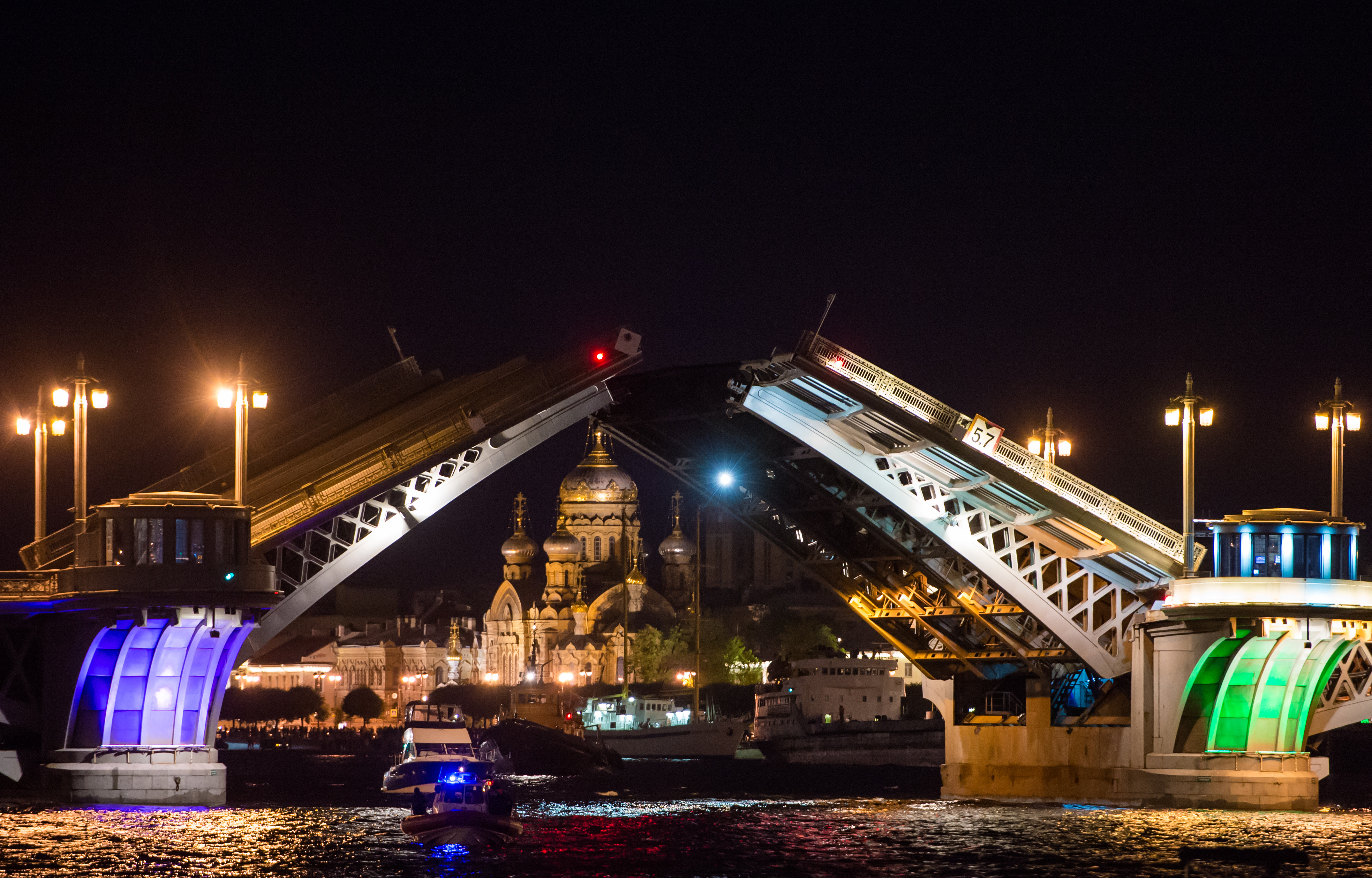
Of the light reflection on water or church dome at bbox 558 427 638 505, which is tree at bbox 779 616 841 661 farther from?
the light reflection on water

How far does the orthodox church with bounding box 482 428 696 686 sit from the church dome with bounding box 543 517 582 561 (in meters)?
0.08

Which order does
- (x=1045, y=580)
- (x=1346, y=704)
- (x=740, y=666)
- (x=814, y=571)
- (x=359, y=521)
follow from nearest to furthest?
(x=1346, y=704) < (x=359, y=521) < (x=1045, y=580) < (x=814, y=571) < (x=740, y=666)

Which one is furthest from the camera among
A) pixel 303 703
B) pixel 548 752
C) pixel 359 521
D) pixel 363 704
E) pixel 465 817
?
pixel 363 704

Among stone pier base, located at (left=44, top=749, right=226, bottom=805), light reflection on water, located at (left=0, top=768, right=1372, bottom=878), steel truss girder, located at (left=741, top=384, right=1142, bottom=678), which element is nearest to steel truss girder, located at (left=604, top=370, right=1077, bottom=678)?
steel truss girder, located at (left=741, top=384, right=1142, bottom=678)

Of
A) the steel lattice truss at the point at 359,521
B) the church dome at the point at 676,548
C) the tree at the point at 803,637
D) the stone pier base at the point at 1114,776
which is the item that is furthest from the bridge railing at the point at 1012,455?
the church dome at the point at 676,548

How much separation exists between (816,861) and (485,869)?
6.29 meters

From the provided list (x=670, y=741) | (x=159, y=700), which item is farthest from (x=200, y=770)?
(x=670, y=741)

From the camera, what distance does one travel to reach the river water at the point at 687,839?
36.7m

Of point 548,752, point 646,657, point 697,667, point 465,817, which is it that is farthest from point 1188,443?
point 646,657

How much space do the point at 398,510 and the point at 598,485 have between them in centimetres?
11708

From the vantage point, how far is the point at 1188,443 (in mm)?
46438

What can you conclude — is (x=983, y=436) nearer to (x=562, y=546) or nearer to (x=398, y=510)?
(x=398, y=510)

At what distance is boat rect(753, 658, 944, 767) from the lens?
111562 mm

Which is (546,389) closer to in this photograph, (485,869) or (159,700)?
(159,700)
